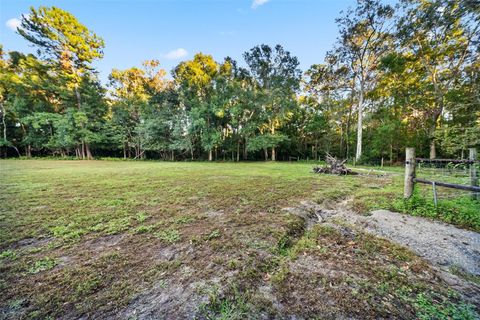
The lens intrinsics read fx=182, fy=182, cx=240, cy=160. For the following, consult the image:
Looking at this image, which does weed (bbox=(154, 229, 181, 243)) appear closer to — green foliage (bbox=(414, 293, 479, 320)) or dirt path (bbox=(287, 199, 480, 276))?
dirt path (bbox=(287, 199, 480, 276))

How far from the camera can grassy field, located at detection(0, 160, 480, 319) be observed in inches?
57.0

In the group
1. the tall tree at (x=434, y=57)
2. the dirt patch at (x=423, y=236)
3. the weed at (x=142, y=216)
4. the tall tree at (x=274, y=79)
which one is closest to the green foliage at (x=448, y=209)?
the dirt patch at (x=423, y=236)

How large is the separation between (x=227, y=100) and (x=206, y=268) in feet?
63.9

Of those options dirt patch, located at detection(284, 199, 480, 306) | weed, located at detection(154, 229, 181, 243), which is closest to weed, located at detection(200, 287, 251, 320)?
dirt patch, located at detection(284, 199, 480, 306)

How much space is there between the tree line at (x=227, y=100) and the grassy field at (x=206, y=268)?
1659 centimetres

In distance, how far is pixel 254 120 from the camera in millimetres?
21391

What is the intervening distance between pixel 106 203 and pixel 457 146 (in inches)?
372

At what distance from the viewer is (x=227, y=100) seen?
65.1 ft

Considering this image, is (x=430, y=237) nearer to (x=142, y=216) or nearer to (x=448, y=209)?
(x=448, y=209)

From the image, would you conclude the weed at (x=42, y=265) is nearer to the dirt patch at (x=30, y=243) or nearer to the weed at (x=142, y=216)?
the dirt patch at (x=30, y=243)

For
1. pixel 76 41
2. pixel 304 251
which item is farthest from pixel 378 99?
pixel 76 41

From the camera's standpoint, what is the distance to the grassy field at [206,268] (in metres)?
1.45

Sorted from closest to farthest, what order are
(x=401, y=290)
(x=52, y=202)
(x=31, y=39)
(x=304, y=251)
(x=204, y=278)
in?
1. (x=401, y=290)
2. (x=204, y=278)
3. (x=304, y=251)
4. (x=52, y=202)
5. (x=31, y=39)

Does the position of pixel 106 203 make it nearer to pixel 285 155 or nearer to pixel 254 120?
pixel 254 120
